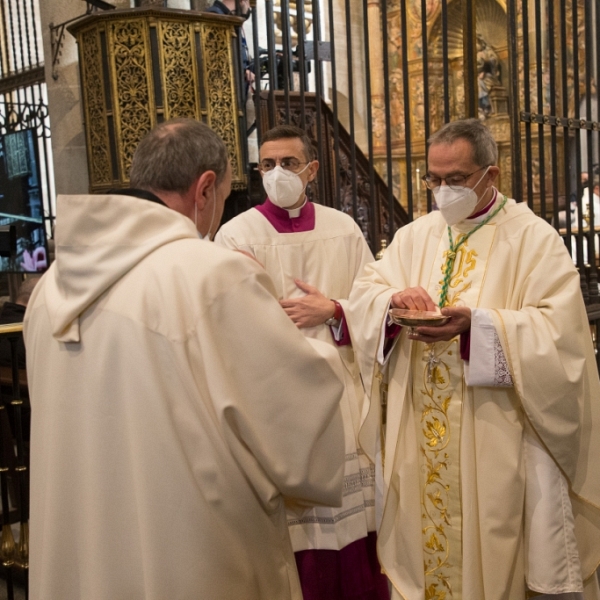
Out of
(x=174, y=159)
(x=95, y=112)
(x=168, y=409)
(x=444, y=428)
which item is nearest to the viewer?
(x=168, y=409)

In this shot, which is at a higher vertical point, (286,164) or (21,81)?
(21,81)

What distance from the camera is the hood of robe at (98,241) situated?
1724mm

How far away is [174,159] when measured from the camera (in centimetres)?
184

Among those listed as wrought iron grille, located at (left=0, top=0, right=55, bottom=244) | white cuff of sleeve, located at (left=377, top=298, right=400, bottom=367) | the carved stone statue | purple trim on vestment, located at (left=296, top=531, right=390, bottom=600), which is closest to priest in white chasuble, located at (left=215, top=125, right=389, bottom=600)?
purple trim on vestment, located at (left=296, top=531, right=390, bottom=600)

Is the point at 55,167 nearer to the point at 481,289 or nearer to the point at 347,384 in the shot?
the point at 347,384

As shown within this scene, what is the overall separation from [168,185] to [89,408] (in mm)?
562

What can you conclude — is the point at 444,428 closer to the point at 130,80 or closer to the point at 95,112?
the point at 130,80

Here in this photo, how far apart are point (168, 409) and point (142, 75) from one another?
329 centimetres

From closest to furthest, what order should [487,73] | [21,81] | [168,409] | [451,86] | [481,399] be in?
1. [168,409]
2. [481,399]
3. [21,81]
4. [487,73]
5. [451,86]

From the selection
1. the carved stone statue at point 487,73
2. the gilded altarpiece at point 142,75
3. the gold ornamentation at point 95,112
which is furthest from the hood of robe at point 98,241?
the carved stone statue at point 487,73

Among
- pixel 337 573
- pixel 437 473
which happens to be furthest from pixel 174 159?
pixel 337 573

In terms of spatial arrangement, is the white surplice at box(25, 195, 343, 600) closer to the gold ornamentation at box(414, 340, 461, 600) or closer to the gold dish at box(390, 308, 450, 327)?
the gold dish at box(390, 308, 450, 327)

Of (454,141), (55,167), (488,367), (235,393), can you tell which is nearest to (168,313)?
(235,393)

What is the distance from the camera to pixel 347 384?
334 centimetres
